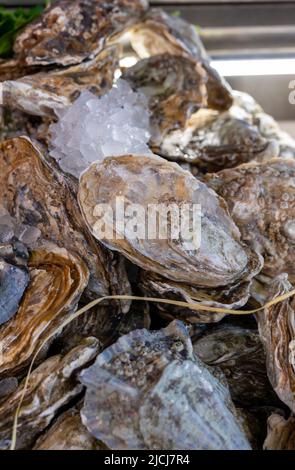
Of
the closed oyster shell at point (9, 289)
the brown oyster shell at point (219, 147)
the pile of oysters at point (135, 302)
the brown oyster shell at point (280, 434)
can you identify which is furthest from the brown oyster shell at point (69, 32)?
the brown oyster shell at point (280, 434)

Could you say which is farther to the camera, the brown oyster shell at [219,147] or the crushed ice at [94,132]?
the brown oyster shell at [219,147]

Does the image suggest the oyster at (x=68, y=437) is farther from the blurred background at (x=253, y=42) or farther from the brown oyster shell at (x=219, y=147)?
the blurred background at (x=253, y=42)

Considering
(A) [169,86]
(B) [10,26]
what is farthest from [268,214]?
(B) [10,26]

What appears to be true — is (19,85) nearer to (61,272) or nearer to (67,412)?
(61,272)

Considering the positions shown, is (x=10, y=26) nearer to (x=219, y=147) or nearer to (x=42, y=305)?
(x=219, y=147)

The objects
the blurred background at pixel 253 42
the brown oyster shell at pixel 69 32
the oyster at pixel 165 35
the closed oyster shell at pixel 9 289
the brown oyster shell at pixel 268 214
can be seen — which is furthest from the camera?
the blurred background at pixel 253 42

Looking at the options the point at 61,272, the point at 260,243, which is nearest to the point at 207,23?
the point at 260,243
